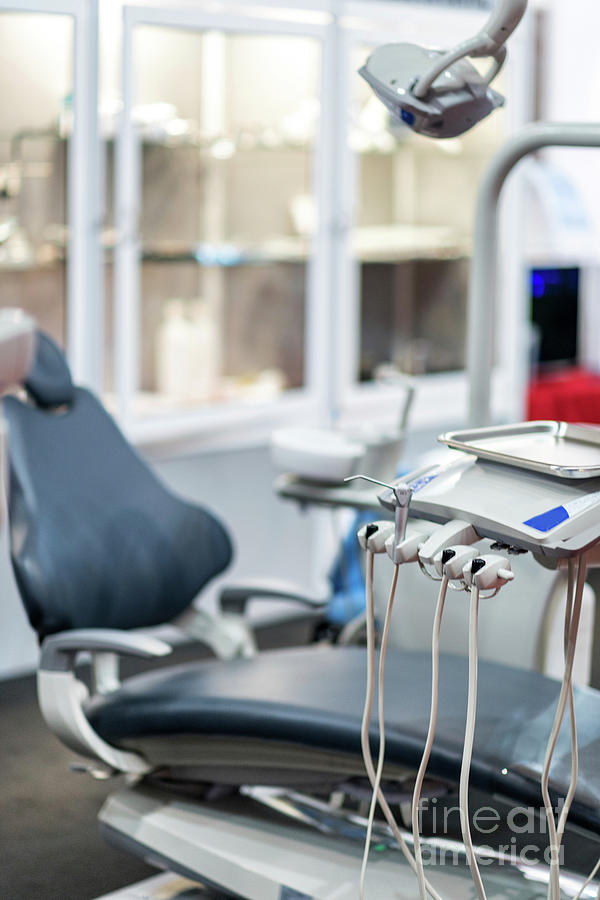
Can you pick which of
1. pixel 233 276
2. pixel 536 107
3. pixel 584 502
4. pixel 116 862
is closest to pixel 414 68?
pixel 584 502

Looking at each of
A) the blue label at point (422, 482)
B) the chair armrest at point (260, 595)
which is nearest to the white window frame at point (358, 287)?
the chair armrest at point (260, 595)

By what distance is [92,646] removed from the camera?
1.88 m

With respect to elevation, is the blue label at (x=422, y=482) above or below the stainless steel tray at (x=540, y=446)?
below

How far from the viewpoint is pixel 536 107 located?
494 cm

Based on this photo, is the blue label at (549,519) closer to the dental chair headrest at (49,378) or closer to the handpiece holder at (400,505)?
the handpiece holder at (400,505)

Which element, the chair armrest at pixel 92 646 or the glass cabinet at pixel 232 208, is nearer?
the chair armrest at pixel 92 646

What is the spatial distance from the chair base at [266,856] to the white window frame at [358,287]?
1.64m

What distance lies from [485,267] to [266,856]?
3.39 ft

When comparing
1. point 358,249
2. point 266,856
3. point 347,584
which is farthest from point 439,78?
point 358,249

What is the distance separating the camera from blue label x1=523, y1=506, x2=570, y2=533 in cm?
130

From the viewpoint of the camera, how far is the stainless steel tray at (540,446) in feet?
4.53

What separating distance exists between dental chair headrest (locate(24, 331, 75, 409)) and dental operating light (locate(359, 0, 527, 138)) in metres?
0.96

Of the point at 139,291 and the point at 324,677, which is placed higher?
the point at 139,291

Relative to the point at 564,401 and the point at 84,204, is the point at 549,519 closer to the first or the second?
the point at 84,204
